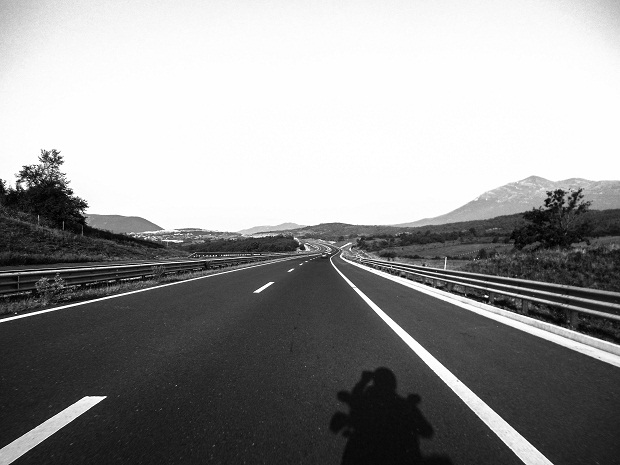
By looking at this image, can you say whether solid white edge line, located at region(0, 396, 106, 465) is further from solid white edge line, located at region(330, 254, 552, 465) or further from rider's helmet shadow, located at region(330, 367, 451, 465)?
solid white edge line, located at region(330, 254, 552, 465)

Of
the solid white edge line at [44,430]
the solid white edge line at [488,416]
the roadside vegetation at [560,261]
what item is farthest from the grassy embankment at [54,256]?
the roadside vegetation at [560,261]

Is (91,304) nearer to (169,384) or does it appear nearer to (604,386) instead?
(169,384)

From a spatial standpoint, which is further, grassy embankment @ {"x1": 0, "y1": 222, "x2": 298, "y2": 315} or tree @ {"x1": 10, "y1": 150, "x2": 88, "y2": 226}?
tree @ {"x1": 10, "y1": 150, "x2": 88, "y2": 226}

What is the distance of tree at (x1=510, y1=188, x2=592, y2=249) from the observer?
136 feet

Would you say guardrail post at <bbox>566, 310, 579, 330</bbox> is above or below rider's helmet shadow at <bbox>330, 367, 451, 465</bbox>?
below

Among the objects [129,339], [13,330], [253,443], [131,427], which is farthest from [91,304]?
[253,443]

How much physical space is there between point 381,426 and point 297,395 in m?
0.87

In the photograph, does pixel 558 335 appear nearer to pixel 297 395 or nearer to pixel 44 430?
pixel 297 395

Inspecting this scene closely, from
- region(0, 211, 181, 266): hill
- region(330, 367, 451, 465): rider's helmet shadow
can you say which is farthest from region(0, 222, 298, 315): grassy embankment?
region(330, 367, 451, 465): rider's helmet shadow

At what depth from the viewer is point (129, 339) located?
179 inches

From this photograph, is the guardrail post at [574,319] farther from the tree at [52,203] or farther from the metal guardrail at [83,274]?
the tree at [52,203]

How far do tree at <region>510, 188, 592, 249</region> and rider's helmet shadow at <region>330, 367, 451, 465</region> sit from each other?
50060 millimetres

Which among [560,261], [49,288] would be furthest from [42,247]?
[560,261]

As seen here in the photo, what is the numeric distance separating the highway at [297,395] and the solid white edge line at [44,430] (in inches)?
0.6
